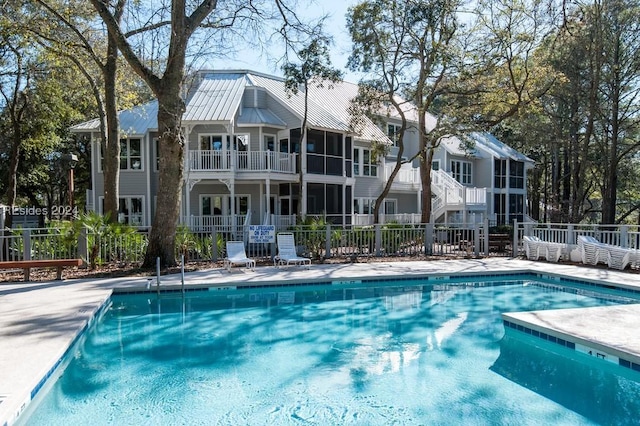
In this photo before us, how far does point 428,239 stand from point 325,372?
1137cm

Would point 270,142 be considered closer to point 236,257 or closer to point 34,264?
point 236,257

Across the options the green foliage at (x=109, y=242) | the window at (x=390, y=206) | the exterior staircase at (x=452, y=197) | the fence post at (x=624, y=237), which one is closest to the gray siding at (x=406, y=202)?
the window at (x=390, y=206)

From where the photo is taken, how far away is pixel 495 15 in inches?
693

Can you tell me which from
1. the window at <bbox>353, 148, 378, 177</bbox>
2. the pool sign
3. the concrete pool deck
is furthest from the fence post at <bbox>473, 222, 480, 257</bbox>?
the window at <bbox>353, 148, 378, 177</bbox>

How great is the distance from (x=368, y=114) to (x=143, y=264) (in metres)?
12.0

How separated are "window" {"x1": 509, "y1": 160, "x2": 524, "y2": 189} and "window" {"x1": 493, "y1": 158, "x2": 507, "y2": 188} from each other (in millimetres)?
574

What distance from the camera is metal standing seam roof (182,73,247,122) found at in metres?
19.7

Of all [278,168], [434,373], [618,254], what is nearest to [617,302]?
[618,254]

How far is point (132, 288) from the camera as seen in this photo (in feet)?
33.7

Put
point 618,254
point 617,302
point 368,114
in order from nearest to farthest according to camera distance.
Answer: point 617,302 < point 618,254 < point 368,114

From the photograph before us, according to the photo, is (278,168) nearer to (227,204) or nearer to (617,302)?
(227,204)

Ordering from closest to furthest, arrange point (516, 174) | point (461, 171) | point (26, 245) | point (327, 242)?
point (26, 245) → point (327, 242) → point (461, 171) → point (516, 174)

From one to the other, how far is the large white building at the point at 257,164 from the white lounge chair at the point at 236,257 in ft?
18.2

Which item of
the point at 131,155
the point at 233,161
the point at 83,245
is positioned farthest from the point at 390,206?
the point at 83,245
